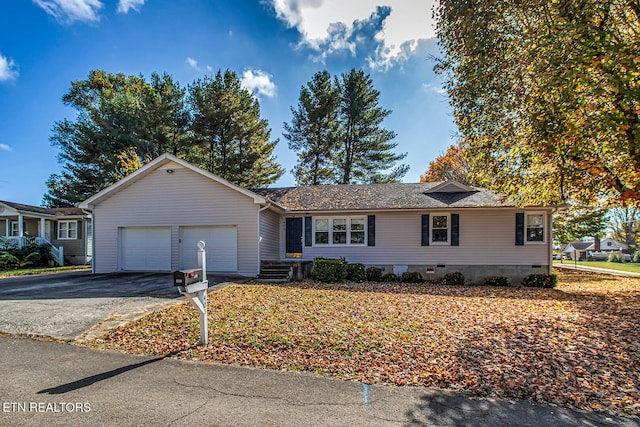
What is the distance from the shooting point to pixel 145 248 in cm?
1464

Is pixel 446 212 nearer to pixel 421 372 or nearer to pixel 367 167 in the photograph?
pixel 421 372

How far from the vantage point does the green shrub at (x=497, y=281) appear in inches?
533

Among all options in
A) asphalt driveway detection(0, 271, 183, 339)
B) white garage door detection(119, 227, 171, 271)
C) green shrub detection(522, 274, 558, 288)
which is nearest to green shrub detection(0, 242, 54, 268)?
white garage door detection(119, 227, 171, 271)

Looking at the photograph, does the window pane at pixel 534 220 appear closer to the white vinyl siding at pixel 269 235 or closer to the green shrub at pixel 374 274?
the green shrub at pixel 374 274

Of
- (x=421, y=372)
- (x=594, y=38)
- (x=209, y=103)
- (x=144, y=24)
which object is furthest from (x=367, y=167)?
(x=421, y=372)

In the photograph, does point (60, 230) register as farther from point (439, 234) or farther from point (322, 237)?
point (439, 234)

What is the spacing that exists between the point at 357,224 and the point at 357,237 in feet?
1.96

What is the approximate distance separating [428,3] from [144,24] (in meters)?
10.4

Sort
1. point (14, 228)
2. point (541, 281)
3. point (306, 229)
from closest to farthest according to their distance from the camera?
Answer: point (541, 281) < point (306, 229) < point (14, 228)

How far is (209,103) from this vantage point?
80.9ft

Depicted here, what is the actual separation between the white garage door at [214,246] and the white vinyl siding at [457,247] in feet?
14.9

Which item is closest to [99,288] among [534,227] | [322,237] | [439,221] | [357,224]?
[322,237]

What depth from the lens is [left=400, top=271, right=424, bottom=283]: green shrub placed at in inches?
544

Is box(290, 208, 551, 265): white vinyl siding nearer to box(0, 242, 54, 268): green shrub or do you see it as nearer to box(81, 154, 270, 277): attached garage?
box(81, 154, 270, 277): attached garage
